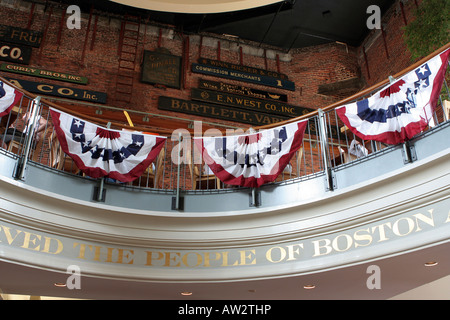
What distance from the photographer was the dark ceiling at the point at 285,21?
1135cm

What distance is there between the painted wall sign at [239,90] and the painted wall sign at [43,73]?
2907mm

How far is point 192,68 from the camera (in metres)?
11.4

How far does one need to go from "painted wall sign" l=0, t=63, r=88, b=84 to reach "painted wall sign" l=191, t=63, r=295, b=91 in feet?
9.29

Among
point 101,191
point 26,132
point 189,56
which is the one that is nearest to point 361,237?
point 101,191

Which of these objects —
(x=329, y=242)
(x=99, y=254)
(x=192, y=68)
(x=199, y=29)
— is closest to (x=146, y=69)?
(x=192, y=68)

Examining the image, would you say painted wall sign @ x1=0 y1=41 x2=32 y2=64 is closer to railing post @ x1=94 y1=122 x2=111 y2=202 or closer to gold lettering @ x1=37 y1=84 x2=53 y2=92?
gold lettering @ x1=37 y1=84 x2=53 y2=92

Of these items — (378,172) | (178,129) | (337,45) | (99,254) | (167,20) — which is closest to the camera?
(378,172)

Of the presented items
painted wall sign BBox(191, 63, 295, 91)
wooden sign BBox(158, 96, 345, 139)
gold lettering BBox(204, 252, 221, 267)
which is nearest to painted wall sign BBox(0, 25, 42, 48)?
wooden sign BBox(158, 96, 345, 139)

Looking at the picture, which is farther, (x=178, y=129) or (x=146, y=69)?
(x=146, y=69)

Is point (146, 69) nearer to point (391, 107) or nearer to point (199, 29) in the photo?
point (199, 29)

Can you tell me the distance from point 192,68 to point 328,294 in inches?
285

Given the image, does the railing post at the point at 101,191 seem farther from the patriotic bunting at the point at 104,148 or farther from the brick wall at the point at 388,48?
the brick wall at the point at 388,48

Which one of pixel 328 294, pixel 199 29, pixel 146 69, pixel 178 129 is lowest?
pixel 328 294

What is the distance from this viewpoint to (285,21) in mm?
11820
